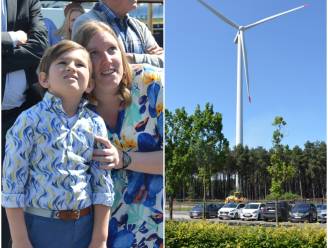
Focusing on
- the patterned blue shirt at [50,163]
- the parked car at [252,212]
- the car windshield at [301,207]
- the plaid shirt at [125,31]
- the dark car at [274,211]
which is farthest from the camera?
the parked car at [252,212]

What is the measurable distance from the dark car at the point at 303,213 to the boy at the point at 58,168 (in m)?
11.8

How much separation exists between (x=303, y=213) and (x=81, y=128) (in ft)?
40.7

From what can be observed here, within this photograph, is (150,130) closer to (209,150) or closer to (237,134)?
(209,150)

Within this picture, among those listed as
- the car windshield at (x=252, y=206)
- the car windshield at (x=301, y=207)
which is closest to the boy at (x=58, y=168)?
the car windshield at (x=301, y=207)

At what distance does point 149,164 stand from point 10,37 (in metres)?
1.69

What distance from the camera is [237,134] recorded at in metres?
21.9

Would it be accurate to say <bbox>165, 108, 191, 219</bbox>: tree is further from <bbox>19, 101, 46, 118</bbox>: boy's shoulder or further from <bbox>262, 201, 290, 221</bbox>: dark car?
<bbox>19, 101, 46, 118</bbox>: boy's shoulder

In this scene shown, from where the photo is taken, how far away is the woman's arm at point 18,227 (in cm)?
377

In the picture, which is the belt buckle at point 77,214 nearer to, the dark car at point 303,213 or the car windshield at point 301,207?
the dark car at point 303,213

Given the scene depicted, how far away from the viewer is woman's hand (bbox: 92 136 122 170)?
401 cm

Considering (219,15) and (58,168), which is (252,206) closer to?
(219,15)

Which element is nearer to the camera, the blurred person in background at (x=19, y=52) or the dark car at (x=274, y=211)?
the blurred person in background at (x=19, y=52)

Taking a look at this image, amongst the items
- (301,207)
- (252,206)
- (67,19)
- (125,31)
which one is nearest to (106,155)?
(125,31)

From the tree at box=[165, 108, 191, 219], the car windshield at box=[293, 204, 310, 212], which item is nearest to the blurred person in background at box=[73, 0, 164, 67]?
the tree at box=[165, 108, 191, 219]
